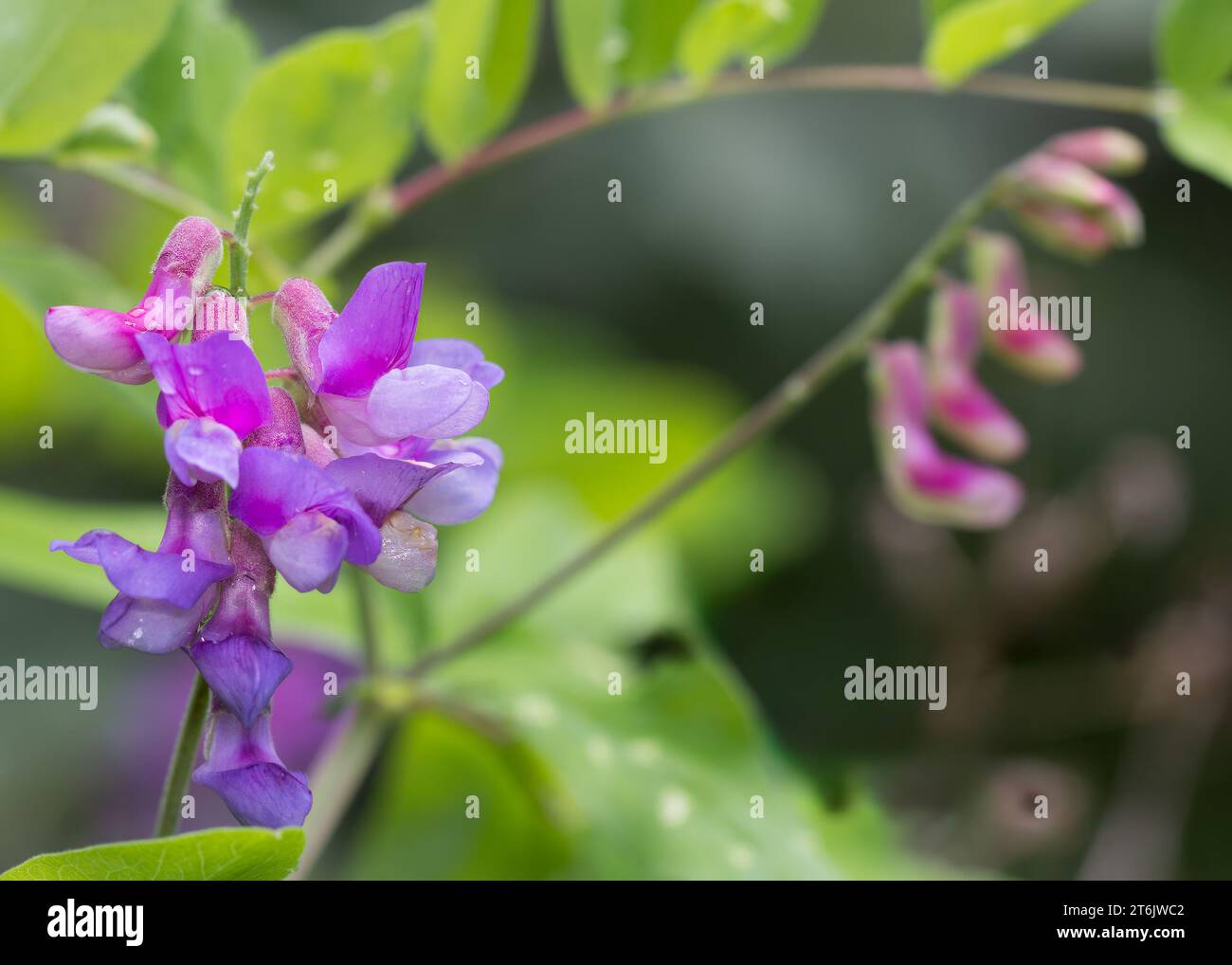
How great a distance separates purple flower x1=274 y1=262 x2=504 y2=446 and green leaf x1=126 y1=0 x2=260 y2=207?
41 centimetres

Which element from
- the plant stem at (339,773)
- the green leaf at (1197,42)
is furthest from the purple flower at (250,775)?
the green leaf at (1197,42)

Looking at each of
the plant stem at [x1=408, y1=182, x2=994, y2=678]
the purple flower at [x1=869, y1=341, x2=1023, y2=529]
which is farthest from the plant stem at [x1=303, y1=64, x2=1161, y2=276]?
the purple flower at [x1=869, y1=341, x2=1023, y2=529]

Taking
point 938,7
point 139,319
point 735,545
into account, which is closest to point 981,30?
point 938,7

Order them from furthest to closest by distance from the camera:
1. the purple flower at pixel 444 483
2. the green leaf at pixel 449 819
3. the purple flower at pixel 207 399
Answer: the green leaf at pixel 449 819
the purple flower at pixel 444 483
the purple flower at pixel 207 399

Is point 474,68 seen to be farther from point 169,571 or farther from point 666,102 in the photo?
point 169,571

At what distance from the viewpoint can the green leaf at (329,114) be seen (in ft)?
3.17

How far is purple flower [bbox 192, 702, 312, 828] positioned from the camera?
25.5 inches

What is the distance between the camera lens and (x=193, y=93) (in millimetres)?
1049

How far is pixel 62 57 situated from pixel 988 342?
2.56 ft

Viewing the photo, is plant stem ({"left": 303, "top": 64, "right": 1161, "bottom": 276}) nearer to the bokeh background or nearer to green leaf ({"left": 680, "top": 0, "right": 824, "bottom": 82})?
green leaf ({"left": 680, "top": 0, "right": 824, "bottom": 82})

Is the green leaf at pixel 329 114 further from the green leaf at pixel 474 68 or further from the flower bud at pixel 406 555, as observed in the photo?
the flower bud at pixel 406 555

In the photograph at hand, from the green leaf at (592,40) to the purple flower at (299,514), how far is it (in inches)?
25.5
